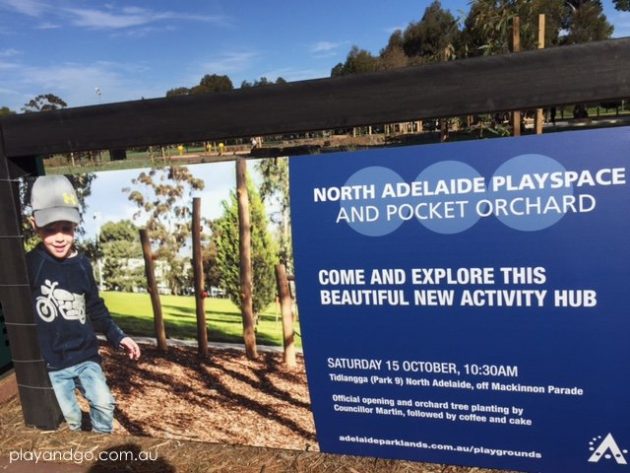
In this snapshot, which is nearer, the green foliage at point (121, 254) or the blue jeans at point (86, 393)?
the green foliage at point (121, 254)

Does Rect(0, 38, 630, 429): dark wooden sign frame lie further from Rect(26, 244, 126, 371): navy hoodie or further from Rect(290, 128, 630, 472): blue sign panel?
Rect(290, 128, 630, 472): blue sign panel

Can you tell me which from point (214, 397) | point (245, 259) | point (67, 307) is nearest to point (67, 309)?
point (67, 307)

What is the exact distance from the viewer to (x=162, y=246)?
3.30 m

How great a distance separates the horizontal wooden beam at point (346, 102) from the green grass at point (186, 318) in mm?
972

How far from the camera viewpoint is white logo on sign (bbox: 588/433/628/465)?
104 inches

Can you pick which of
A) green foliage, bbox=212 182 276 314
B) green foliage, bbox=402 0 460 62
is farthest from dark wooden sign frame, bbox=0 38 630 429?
green foliage, bbox=402 0 460 62

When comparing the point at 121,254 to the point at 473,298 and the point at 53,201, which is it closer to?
the point at 53,201

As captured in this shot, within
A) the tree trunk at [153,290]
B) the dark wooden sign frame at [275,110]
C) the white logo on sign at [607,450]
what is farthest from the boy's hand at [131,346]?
the white logo on sign at [607,450]

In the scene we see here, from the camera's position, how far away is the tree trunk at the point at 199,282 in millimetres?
3184

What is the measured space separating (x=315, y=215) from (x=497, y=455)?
1601mm

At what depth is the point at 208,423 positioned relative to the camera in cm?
340

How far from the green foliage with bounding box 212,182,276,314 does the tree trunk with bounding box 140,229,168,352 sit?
1.48 ft

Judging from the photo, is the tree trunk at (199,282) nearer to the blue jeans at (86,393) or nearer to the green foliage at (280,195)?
the green foliage at (280,195)

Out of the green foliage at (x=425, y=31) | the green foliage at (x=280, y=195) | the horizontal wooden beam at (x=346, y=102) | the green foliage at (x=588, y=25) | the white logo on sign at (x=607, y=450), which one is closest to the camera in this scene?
the horizontal wooden beam at (x=346, y=102)
